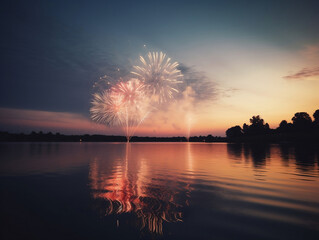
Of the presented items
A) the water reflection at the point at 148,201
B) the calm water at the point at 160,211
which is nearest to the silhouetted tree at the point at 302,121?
the calm water at the point at 160,211

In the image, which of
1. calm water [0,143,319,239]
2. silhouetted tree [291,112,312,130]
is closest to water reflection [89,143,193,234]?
calm water [0,143,319,239]

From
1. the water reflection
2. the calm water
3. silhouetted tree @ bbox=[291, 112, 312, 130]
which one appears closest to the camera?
the calm water

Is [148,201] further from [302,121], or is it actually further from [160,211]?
[302,121]

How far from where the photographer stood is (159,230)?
745 cm

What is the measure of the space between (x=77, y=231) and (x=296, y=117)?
190049mm

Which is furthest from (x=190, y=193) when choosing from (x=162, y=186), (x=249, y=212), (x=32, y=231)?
(x=32, y=231)

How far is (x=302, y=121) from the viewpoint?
152 m

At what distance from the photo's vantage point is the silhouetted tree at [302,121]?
14729 cm

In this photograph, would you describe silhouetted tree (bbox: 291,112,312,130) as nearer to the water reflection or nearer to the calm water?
the calm water

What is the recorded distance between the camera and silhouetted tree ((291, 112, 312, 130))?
147m

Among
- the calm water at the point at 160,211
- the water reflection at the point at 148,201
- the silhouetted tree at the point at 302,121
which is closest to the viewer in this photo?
the calm water at the point at 160,211

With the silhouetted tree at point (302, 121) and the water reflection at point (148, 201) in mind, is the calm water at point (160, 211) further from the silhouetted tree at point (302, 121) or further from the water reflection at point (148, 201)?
the silhouetted tree at point (302, 121)

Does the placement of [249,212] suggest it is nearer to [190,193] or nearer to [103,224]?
[190,193]

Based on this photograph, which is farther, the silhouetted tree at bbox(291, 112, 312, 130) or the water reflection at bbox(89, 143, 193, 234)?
the silhouetted tree at bbox(291, 112, 312, 130)
